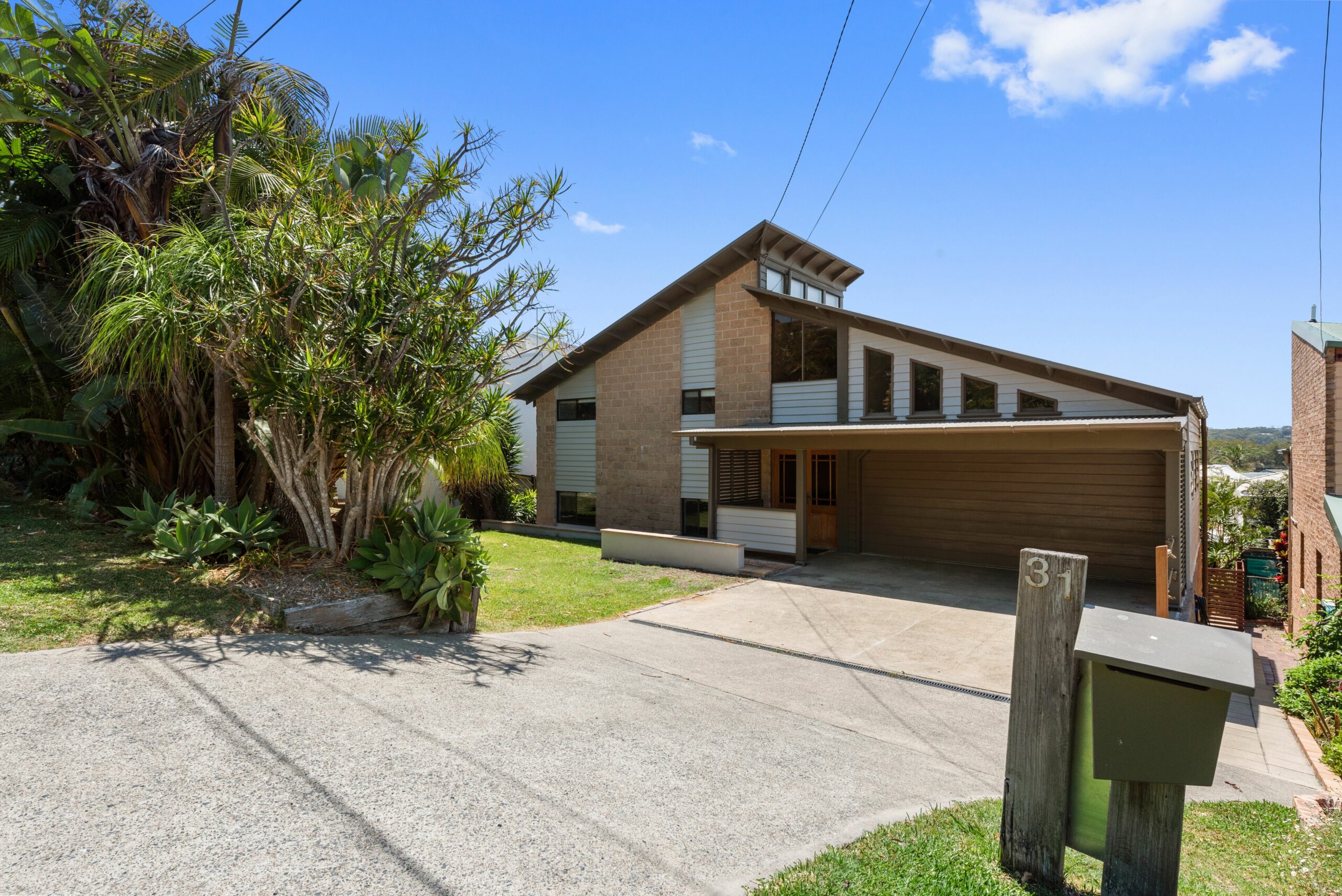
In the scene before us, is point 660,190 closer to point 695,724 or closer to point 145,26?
point 145,26

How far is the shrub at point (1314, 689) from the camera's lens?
634 cm

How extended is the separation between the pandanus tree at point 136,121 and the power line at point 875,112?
313 inches

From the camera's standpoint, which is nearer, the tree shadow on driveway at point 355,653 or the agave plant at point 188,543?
the tree shadow on driveway at point 355,653

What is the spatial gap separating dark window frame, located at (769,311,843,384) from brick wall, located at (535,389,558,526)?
7126 millimetres

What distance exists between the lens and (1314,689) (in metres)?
6.74

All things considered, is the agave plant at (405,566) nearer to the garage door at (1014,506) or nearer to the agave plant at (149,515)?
the agave plant at (149,515)

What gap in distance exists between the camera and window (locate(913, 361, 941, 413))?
538 inches

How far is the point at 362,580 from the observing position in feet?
24.8

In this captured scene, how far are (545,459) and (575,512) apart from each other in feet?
6.00

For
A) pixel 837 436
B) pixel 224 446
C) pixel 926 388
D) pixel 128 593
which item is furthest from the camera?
pixel 926 388

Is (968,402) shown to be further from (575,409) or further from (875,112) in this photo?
(575,409)

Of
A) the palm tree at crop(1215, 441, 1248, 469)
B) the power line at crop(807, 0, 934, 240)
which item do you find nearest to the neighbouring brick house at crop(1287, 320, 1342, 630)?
the power line at crop(807, 0, 934, 240)

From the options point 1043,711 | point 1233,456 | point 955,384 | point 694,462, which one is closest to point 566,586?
point 694,462

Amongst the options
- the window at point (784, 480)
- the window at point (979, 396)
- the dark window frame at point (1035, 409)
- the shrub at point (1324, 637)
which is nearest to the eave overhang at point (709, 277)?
the window at point (784, 480)
